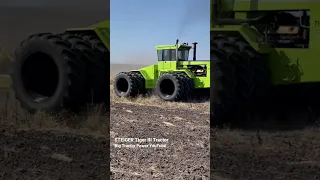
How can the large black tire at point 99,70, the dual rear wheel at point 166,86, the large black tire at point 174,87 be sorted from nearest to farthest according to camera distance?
the large black tire at point 99,70 → the dual rear wheel at point 166,86 → the large black tire at point 174,87

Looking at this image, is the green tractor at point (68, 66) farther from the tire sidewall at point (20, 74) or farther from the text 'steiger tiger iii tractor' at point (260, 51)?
the text 'steiger tiger iii tractor' at point (260, 51)

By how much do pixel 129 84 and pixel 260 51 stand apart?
4.20 ft

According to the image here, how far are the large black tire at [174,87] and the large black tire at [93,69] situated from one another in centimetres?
53

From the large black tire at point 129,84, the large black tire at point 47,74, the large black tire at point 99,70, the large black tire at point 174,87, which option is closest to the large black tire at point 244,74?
the large black tire at point 174,87

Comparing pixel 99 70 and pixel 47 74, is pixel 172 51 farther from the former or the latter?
pixel 47 74

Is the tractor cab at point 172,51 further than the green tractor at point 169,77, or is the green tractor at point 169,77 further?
the green tractor at point 169,77

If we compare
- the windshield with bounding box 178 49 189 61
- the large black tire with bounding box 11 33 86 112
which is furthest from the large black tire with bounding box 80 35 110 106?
the windshield with bounding box 178 49 189 61

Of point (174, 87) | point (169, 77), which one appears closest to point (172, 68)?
point (169, 77)

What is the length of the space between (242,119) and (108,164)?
1.37m

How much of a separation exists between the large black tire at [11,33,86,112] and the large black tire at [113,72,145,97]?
1.12 ft

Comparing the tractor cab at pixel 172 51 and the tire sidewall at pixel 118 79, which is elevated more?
the tractor cab at pixel 172 51

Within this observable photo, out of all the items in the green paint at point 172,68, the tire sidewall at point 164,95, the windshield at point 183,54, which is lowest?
the tire sidewall at point 164,95

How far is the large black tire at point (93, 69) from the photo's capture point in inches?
143

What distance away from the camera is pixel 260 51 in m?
3.97
